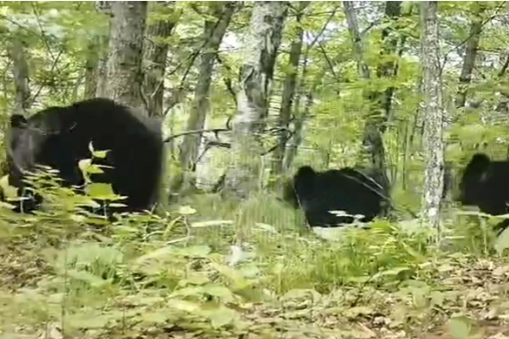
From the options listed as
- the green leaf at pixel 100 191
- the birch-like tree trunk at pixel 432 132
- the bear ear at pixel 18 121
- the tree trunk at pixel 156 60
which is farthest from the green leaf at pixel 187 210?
the birch-like tree trunk at pixel 432 132

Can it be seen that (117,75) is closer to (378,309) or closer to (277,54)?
(277,54)

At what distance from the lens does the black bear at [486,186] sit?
4.98 ft

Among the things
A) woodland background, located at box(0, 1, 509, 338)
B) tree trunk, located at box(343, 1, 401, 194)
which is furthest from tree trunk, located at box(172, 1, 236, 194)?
tree trunk, located at box(343, 1, 401, 194)

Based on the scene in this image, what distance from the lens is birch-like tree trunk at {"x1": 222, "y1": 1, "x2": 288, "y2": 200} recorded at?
140cm

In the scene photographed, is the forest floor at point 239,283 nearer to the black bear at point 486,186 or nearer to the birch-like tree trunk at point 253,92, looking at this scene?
the birch-like tree trunk at point 253,92

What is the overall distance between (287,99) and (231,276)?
1.75ft

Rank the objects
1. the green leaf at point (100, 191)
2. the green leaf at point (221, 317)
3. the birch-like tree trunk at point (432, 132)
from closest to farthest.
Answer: the green leaf at point (221, 317) → the green leaf at point (100, 191) → the birch-like tree trunk at point (432, 132)

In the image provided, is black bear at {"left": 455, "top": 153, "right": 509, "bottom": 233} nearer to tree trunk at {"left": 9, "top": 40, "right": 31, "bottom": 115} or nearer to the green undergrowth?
the green undergrowth

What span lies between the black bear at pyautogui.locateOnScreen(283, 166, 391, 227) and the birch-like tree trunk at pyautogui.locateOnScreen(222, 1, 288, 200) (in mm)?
97

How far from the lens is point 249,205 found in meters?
1.35

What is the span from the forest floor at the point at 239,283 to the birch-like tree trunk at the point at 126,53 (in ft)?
1.06

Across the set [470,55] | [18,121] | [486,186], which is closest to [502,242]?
[486,186]

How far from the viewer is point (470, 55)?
5.26 ft

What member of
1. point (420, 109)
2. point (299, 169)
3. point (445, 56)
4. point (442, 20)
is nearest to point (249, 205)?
point (299, 169)
